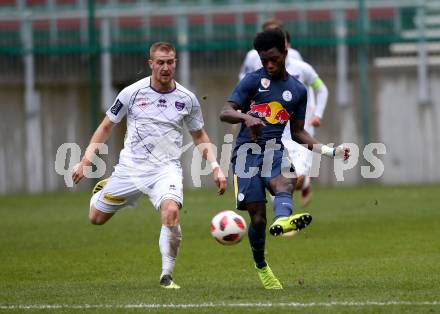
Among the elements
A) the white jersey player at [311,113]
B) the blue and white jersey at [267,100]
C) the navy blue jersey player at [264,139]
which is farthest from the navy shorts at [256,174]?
the white jersey player at [311,113]

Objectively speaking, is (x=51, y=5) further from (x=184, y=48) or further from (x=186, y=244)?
Answer: (x=186, y=244)

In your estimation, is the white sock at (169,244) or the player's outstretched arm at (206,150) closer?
the white sock at (169,244)

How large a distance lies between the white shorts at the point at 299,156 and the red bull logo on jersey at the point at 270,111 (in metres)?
4.44

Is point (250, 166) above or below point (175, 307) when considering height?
above

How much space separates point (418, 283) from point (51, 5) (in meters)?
15.6

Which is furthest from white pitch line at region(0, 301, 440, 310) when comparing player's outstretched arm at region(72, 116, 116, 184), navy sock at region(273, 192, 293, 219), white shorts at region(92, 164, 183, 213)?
white shorts at region(92, 164, 183, 213)

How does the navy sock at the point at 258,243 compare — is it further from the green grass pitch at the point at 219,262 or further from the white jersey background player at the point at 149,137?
the white jersey background player at the point at 149,137

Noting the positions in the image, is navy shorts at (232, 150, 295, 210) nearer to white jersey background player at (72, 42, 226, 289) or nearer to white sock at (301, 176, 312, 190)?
white jersey background player at (72, 42, 226, 289)

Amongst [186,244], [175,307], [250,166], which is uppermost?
[250,166]

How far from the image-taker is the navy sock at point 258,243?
9.84 meters

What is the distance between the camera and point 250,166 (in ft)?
32.4

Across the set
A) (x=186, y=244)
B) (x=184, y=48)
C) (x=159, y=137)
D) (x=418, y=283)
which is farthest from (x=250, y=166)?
(x=184, y=48)

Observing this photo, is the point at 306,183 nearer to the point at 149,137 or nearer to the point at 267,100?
the point at 149,137

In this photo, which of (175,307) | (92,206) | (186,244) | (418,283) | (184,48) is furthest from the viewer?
(184,48)
